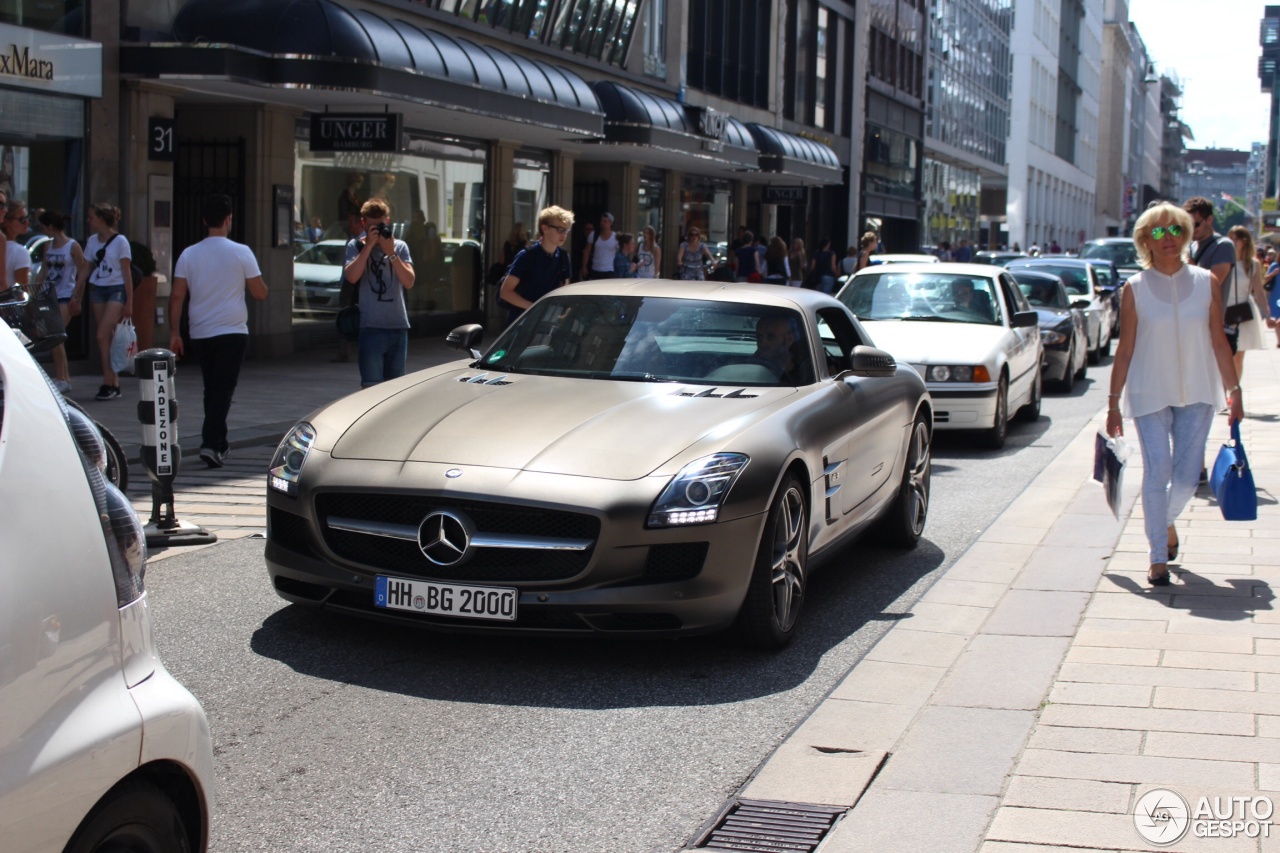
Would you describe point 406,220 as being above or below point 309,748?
above

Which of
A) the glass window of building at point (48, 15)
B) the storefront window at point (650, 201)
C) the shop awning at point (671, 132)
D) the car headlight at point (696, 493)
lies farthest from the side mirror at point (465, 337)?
the storefront window at point (650, 201)

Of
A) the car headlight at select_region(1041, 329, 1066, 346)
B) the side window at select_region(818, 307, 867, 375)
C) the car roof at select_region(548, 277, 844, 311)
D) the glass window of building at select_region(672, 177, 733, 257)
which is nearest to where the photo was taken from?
the car roof at select_region(548, 277, 844, 311)

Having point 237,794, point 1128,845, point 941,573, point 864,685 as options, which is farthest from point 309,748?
point 941,573

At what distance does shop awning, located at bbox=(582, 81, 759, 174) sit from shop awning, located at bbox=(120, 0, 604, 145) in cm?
675

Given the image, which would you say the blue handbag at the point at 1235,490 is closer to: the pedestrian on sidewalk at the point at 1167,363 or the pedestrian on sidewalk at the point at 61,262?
the pedestrian on sidewalk at the point at 1167,363

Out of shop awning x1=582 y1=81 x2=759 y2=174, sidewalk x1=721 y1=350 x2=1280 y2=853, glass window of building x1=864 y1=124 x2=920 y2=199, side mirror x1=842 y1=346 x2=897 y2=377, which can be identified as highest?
glass window of building x1=864 y1=124 x2=920 y2=199

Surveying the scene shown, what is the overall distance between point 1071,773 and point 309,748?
223 cm

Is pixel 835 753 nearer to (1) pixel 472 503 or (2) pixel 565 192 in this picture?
(1) pixel 472 503

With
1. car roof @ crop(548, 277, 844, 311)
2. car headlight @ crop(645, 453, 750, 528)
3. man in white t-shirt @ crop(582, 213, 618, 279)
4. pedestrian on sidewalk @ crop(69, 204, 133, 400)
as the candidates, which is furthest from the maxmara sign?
car headlight @ crop(645, 453, 750, 528)

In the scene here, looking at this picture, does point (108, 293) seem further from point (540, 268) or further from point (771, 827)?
point (771, 827)

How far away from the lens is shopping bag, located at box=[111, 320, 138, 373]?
13617 millimetres

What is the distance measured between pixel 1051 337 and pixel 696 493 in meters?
13.8

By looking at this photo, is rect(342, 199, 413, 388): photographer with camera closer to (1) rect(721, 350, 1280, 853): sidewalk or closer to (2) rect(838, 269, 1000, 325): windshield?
(1) rect(721, 350, 1280, 853): sidewalk

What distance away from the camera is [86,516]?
105 inches
